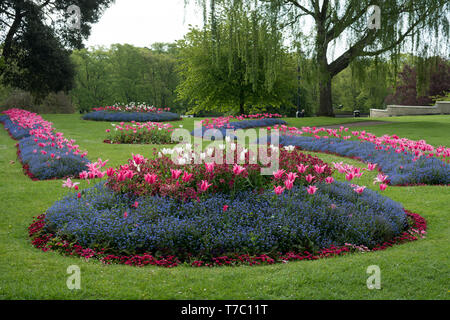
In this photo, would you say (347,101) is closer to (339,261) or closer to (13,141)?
(13,141)

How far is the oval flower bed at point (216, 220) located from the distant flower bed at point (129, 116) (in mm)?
19331

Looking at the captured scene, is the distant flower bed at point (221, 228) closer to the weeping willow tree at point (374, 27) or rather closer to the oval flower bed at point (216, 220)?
the oval flower bed at point (216, 220)

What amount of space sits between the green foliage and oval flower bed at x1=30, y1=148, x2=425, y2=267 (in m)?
49.2

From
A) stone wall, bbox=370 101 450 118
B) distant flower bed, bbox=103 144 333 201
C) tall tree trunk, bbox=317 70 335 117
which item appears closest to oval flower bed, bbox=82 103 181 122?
tall tree trunk, bbox=317 70 335 117

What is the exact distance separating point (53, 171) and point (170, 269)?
5.74 meters

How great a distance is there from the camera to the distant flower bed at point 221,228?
4.36 metres

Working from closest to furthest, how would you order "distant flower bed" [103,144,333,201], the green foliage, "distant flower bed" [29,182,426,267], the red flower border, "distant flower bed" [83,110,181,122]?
1. the red flower border
2. "distant flower bed" [29,182,426,267]
3. "distant flower bed" [103,144,333,201]
4. "distant flower bed" [83,110,181,122]
5. the green foliage

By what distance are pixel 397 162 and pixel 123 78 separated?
48.3 meters

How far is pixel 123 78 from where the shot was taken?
52.6m

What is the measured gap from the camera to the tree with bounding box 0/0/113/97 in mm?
24859

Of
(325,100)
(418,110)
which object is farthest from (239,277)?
(418,110)

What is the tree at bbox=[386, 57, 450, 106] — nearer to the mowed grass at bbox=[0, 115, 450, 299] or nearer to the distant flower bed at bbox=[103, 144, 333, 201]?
the distant flower bed at bbox=[103, 144, 333, 201]

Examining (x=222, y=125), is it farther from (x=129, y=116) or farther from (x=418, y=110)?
(x=418, y=110)

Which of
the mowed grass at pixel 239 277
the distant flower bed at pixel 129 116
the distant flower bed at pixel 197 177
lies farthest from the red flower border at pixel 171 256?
the distant flower bed at pixel 129 116
